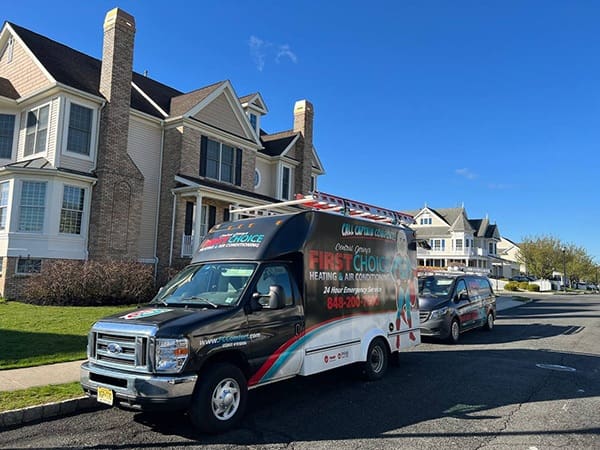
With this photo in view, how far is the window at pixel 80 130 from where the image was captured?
56.9ft

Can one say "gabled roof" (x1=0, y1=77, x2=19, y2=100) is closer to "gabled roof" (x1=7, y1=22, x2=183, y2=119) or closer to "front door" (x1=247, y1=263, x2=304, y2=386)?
"gabled roof" (x1=7, y1=22, x2=183, y2=119)

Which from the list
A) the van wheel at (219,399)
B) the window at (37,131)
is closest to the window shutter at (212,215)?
the window at (37,131)

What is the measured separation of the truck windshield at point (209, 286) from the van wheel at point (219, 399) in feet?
2.64

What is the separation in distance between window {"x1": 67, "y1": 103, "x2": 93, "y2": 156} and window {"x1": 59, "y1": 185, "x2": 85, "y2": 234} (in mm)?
1580

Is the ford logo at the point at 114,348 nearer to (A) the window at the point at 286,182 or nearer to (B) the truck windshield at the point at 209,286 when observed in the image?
(B) the truck windshield at the point at 209,286

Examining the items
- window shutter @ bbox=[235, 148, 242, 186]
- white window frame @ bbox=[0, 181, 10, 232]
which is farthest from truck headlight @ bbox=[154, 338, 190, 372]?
window shutter @ bbox=[235, 148, 242, 186]

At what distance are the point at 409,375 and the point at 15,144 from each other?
18.5 metres

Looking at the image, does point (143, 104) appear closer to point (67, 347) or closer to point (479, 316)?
point (67, 347)

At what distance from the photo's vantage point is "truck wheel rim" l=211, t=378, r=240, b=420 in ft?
16.4

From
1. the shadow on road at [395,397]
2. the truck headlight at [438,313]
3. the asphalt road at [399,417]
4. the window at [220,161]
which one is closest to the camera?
the asphalt road at [399,417]

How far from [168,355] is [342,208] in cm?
399

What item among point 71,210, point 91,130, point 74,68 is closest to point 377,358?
point 71,210

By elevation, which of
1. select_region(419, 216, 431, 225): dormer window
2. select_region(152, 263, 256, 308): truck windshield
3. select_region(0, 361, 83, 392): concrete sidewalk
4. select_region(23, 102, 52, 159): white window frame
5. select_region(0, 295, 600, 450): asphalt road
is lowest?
select_region(0, 295, 600, 450): asphalt road

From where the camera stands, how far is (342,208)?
7.69 metres
